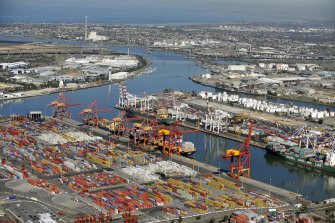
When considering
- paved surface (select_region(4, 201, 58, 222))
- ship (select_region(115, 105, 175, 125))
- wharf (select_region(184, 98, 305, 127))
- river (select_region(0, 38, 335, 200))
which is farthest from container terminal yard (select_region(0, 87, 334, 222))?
ship (select_region(115, 105, 175, 125))

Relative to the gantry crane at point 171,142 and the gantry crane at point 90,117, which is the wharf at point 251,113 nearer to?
the gantry crane at point 90,117

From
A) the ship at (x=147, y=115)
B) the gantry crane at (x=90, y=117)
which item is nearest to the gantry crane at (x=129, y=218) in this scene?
the gantry crane at (x=90, y=117)

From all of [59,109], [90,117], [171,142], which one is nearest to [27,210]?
[171,142]

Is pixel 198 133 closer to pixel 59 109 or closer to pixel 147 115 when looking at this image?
pixel 147 115

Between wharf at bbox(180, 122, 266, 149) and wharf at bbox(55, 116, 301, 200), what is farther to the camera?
wharf at bbox(180, 122, 266, 149)

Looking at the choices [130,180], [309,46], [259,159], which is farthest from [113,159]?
[309,46]

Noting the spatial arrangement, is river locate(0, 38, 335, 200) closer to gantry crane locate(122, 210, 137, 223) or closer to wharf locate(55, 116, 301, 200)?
wharf locate(55, 116, 301, 200)
